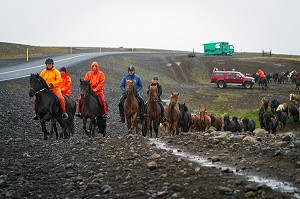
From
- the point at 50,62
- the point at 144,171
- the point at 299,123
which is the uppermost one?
the point at 50,62

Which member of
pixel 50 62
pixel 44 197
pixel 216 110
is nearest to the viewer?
pixel 44 197

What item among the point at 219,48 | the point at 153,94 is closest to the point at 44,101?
the point at 153,94

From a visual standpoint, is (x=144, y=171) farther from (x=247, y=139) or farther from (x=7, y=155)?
(x=7, y=155)

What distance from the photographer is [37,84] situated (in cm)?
1586

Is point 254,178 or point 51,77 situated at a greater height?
point 51,77

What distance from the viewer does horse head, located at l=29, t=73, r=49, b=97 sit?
15.7 metres

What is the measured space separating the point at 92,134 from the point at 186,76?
48969mm

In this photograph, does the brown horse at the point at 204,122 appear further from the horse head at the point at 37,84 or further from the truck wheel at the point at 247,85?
the truck wheel at the point at 247,85

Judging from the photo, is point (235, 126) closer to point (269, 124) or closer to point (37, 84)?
point (269, 124)

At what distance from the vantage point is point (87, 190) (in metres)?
8.37

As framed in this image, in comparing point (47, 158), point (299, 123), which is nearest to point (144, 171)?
point (47, 158)

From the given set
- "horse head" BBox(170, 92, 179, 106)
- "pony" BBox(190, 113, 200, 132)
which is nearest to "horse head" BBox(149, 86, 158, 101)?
"horse head" BBox(170, 92, 179, 106)

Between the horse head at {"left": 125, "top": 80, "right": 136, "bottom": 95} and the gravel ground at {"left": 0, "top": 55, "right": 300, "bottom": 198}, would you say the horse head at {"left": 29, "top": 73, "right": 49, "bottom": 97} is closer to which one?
the gravel ground at {"left": 0, "top": 55, "right": 300, "bottom": 198}

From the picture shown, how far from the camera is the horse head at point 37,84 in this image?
1569 centimetres
